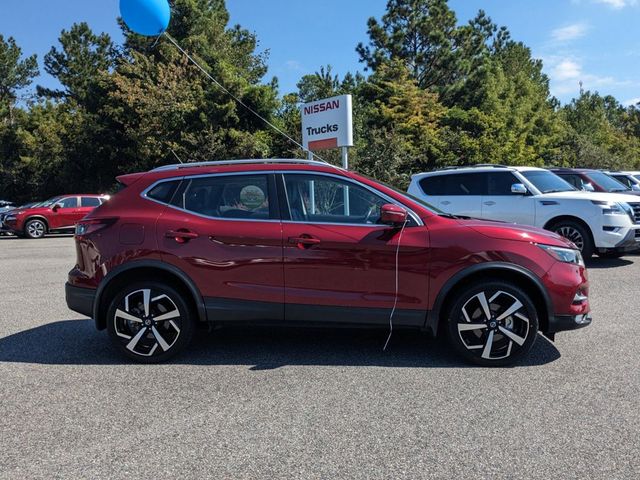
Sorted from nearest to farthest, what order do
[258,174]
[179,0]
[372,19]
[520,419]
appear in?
[520,419], [258,174], [179,0], [372,19]

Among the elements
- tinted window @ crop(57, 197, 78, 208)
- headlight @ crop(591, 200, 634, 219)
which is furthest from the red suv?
tinted window @ crop(57, 197, 78, 208)

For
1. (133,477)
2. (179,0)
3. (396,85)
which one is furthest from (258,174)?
(179,0)

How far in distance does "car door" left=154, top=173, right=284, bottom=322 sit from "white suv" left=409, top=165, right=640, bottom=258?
695cm

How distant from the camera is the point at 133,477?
297 centimetres

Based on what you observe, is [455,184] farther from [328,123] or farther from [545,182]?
[328,123]

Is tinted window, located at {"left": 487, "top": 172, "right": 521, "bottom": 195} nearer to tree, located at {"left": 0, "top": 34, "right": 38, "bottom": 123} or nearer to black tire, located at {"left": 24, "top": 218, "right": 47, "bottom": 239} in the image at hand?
black tire, located at {"left": 24, "top": 218, "right": 47, "bottom": 239}

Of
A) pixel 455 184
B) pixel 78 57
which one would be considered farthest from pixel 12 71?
pixel 455 184

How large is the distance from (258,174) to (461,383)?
2.46 metres

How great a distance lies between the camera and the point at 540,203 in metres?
10.3

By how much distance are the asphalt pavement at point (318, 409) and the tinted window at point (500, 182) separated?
5154 mm

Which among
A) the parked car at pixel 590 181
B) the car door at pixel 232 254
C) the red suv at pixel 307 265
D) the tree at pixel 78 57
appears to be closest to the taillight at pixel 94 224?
the red suv at pixel 307 265

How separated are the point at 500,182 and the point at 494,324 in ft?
22.2

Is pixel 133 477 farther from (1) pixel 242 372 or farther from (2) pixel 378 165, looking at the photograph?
(2) pixel 378 165

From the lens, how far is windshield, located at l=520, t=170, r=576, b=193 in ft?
35.0
